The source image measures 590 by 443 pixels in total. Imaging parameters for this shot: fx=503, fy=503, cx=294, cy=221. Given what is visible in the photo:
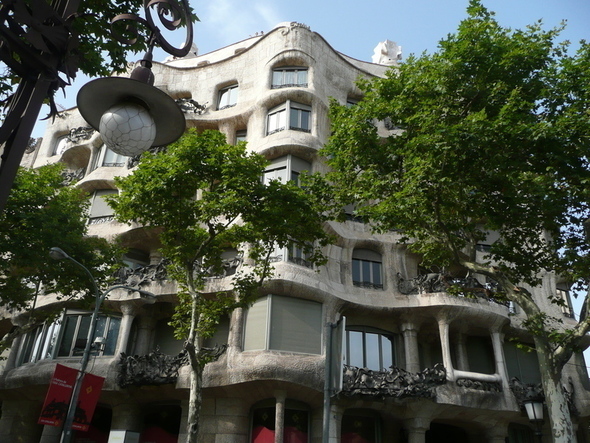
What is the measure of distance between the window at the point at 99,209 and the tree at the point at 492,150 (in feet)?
42.9

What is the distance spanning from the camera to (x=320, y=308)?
61.6 feet

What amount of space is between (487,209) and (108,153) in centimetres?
1901

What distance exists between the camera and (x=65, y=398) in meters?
15.3

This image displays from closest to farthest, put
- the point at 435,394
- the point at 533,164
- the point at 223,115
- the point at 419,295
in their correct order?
the point at 533,164 → the point at 435,394 → the point at 419,295 → the point at 223,115

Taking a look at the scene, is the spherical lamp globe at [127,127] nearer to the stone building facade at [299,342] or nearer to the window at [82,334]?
the stone building facade at [299,342]

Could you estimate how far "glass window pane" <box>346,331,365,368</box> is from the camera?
64.6 feet

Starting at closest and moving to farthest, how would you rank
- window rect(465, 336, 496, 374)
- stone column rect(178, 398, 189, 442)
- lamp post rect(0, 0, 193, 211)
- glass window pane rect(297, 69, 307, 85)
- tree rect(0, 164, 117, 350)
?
1. lamp post rect(0, 0, 193, 211)
2. tree rect(0, 164, 117, 350)
3. stone column rect(178, 398, 189, 442)
4. window rect(465, 336, 496, 374)
5. glass window pane rect(297, 69, 307, 85)

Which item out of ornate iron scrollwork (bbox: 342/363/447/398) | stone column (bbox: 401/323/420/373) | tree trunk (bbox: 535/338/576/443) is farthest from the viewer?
stone column (bbox: 401/323/420/373)

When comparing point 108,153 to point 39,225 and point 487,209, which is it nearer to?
point 39,225

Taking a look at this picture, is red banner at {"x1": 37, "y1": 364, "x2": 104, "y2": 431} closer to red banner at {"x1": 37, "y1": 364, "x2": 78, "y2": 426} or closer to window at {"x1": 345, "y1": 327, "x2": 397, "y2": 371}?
red banner at {"x1": 37, "y1": 364, "x2": 78, "y2": 426}

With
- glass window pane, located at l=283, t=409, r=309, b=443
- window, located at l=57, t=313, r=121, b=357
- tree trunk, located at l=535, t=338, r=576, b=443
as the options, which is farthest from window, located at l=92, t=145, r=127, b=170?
tree trunk, located at l=535, t=338, r=576, b=443

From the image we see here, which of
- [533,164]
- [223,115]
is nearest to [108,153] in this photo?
[223,115]

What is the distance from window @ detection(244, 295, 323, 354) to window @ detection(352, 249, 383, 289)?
3.10 m

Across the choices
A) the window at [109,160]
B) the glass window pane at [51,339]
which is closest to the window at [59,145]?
the window at [109,160]
